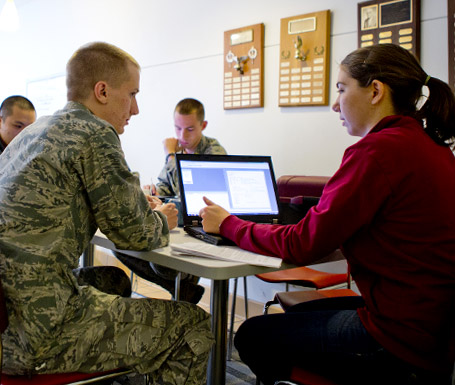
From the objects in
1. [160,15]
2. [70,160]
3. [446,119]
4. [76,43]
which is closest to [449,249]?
[446,119]

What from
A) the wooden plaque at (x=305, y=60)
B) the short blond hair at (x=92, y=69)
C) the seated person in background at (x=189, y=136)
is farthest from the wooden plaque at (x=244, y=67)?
the short blond hair at (x=92, y=69)

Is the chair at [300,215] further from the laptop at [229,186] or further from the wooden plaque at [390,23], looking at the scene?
the wooden plaque at [390,23]

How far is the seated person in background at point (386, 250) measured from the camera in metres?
1.11

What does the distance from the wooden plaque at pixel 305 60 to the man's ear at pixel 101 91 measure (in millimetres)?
1735

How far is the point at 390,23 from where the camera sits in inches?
103

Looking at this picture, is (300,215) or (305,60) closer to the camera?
(300,215)

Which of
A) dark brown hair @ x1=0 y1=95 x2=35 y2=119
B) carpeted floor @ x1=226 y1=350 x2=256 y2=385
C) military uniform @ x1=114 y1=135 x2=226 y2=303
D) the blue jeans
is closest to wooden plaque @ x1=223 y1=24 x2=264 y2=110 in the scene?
military uniform @ x1=114 y1=135 x2=226 y2=303

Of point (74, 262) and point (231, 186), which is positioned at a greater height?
point (231, 186)

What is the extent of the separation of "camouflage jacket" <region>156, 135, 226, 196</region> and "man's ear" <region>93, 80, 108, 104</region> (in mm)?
1662

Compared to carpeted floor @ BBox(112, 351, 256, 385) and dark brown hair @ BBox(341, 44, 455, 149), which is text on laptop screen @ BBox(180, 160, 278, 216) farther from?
carpeted floor @ BBox(112, 351, 256, 385)

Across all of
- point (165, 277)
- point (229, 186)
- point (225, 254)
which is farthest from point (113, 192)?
point (165, 277)

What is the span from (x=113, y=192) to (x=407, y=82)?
2.66ft

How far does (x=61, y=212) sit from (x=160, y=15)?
320cm

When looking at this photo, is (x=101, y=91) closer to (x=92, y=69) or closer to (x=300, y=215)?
(x=92, y=69)
